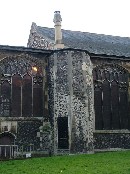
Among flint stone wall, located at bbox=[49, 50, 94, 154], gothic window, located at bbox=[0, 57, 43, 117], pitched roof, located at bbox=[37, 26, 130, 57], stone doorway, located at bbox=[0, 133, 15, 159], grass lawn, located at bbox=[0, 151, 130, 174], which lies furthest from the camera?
pitched roof, located at bbox=[37, 26, 130, 57]

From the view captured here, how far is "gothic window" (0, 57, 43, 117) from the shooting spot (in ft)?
66.5

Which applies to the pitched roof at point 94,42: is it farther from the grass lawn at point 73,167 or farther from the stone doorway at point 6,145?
the grass lawn at point 73,167

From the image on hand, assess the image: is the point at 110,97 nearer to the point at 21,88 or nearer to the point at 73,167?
the point at 21,88

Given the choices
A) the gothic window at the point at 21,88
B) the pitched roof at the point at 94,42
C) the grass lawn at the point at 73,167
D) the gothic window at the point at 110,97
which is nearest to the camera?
the grass lawn at the point at 73,167

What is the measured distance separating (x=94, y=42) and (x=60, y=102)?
9.38m

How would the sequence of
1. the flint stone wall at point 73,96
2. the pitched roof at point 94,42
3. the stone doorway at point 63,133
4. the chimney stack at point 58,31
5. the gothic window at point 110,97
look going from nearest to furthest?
the stone doorway at point 63,133, the flint stone wall at point 73,96, the gothic window at point 110,97, the chimney stack at point 58,31, the pitched roof at point 94,42

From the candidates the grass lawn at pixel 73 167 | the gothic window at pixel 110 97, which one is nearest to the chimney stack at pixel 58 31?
the gothic window at pixel 110 97

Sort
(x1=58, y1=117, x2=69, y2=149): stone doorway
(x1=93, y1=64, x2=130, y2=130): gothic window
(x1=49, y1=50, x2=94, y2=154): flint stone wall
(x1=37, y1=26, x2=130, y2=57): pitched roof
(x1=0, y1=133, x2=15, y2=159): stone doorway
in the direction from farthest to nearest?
(x1=37, y1=26, x2=130, y2=57): pitched roof → (x1=93, y1=64, x2=130, y2=130): gothic window → (x1=49, y1=50, x2=94, y2=154): flint stone wall → (x1=58, y1=117, x2=69, y2=149): stone doorway → (x1=0, y1=133, x2=15, y2=159): stone doorway

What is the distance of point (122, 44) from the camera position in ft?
98.2

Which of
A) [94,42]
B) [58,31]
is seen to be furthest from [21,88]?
[94,42]

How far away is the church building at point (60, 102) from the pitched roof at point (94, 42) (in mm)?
1665

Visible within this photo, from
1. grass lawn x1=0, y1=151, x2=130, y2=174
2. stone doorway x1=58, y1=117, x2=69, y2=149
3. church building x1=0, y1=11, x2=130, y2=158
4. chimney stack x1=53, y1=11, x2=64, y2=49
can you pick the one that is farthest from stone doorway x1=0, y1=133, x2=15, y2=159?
chimney stack x1=53, y1=11, x2=64, y2=49

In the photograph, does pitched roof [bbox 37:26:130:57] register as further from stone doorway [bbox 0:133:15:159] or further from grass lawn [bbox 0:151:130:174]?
grass lawn [bbox 0:151:130:174]

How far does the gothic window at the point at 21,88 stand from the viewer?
2027 cm
